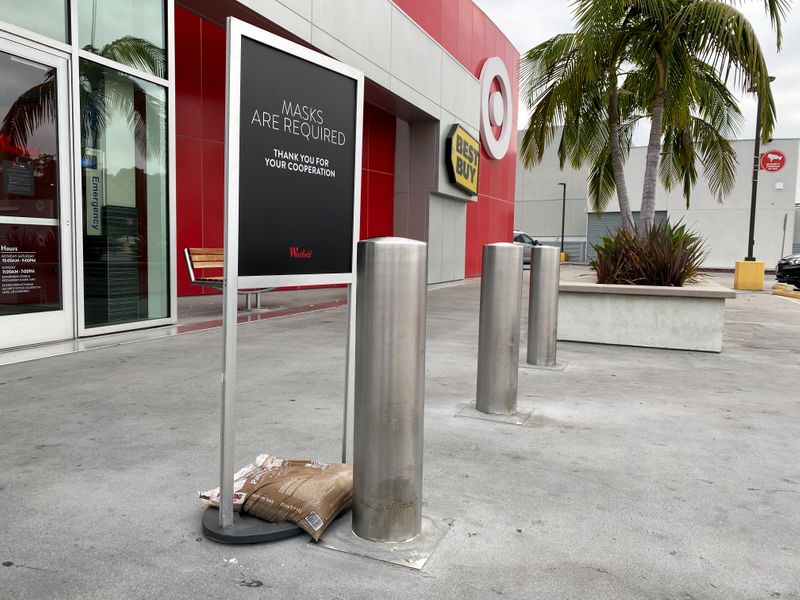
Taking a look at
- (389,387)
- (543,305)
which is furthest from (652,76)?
(389,387)

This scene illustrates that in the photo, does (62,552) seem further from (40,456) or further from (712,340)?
(712,340)

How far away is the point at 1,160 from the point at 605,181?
614 inches

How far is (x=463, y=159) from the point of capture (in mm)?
19141

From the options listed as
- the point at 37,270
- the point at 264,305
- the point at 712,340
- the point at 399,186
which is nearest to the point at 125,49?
the point at 37,270

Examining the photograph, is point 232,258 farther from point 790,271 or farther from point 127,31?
point 790,271

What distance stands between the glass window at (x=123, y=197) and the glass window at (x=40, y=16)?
425 millimetres

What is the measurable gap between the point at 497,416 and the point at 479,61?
63.0 ft

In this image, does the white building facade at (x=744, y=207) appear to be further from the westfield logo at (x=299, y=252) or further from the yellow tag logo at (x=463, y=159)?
the westfield logo at (x=299, y=252)

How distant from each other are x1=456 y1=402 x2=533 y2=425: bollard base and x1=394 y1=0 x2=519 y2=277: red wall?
13.5m

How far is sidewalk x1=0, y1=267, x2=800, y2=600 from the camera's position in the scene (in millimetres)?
2217

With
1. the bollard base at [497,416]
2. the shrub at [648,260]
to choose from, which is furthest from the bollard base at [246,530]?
the shrub at [648,260]

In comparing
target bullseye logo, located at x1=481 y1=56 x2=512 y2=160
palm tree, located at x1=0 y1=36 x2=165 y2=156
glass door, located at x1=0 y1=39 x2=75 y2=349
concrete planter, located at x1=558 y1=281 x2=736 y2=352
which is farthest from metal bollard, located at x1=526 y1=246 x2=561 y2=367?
target bullseye logo, located at x1=481 y1=56 x2=512 y2=160

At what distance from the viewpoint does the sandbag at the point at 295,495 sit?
2521mm

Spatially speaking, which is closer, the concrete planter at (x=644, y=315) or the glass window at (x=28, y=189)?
the glass window at (x=28, y=189)
